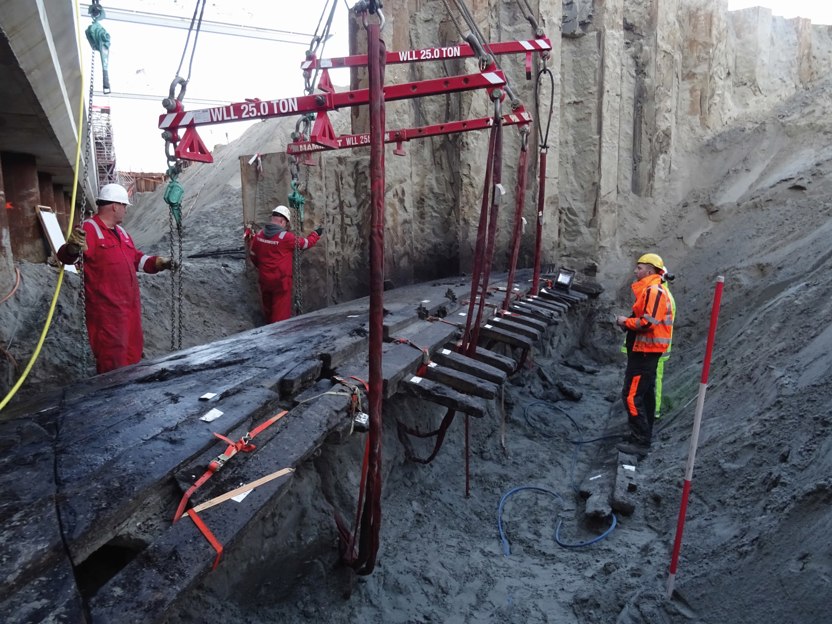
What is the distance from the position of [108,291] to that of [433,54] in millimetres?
3607

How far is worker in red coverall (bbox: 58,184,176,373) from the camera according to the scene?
15.9 ft

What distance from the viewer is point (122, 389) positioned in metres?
3.40

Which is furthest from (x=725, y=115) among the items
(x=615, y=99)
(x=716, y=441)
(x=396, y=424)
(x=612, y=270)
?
(x=396, y=424)

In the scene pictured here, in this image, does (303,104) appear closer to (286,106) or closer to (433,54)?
(286,106)

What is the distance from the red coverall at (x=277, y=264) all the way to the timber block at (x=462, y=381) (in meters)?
3.98

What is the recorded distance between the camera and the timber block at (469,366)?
166 inches

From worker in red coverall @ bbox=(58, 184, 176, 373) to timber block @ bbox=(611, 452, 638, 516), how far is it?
407 centimetres

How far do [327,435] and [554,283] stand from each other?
21.5 feet

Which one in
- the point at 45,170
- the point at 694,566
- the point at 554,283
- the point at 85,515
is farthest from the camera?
the point at 45,170

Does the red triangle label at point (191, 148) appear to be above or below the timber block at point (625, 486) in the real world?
above

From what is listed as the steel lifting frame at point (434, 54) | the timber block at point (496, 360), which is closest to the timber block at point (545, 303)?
the timber block at point (496, 360)

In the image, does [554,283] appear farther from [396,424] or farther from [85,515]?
[85,515]

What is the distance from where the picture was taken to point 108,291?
16.1 ft

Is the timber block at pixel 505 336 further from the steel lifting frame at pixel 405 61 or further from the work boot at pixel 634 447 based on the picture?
the steel lifting frame at pixel 405 61
